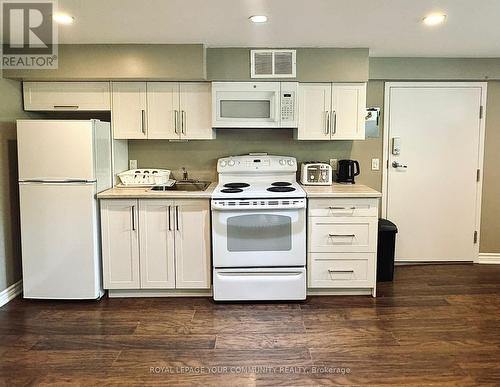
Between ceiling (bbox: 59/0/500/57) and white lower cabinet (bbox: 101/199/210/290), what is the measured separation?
4.24ft

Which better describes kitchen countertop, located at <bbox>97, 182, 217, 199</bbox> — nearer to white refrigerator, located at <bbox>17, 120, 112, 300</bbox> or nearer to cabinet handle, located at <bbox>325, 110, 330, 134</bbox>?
white refrigerator, located at <bbox>17, 120, 112, 300</bbox>

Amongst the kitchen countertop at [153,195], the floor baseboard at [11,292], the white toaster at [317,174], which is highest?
the white toaster at [317,174]

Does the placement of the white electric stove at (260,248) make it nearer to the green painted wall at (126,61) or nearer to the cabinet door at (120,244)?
the cabinet door at (120,244)

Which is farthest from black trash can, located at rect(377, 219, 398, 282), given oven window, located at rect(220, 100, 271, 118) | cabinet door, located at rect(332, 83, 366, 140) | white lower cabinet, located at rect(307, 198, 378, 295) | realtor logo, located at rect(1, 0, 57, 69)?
realtor logo, located at rect(1, 0, 57, 69)

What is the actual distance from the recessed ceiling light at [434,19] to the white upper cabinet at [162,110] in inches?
70.8

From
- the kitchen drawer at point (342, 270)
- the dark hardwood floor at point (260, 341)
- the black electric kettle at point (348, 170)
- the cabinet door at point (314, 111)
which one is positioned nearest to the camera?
the dark hardwood floor at point (260, 341)

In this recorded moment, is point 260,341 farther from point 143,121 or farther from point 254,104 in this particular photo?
point 143,121

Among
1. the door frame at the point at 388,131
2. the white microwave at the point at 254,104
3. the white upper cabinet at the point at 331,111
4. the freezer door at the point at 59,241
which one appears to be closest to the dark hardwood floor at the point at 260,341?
the freezer door at the point at 59,241

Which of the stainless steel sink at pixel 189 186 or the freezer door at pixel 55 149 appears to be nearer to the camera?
the freezer door at pixel 55 149

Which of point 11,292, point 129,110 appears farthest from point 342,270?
point 11,292

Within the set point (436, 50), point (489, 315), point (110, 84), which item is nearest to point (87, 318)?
point (110, 84)

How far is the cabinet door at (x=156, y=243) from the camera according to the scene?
3348 millimetres

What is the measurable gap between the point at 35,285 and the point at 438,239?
151 inches

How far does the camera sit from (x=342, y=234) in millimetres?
3381
